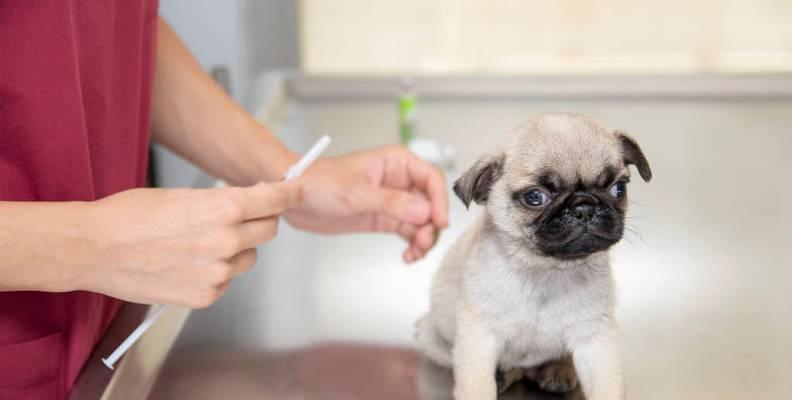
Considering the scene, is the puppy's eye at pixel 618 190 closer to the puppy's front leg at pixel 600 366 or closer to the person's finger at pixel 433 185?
the puppy's front leg at pixel 600 366

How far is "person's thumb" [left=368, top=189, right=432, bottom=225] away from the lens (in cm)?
128

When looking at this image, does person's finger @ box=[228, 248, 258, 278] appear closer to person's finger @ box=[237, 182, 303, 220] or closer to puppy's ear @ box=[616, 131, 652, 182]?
person's finger @ box=[237, 182, 303, 220]

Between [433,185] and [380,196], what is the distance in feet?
0.28

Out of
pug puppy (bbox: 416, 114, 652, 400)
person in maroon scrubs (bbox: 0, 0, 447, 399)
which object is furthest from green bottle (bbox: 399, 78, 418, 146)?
pug puppy (bbox: 416, 114, 652, 400)

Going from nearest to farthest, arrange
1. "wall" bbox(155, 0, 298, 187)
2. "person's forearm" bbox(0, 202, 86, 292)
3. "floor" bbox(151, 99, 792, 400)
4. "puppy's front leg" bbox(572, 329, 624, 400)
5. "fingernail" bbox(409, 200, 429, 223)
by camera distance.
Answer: "person's forearm" bbox(0, 202, 86, 292) < "puppy's front leg" bbox(572, 329, 624, 400) < "floor" bbox(151, 99, 792, 400) < "fingernail" bbox(409, 200, 429, 223) < "wall" bbox(155, 0, 298, 187)

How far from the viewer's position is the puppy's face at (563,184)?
0.90 m

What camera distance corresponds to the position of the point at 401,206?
1.29m

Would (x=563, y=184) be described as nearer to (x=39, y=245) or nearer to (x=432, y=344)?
(x=432, y=344)

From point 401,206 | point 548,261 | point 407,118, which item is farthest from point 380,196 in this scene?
point 407,118

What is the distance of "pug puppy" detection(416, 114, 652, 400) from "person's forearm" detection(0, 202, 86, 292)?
430 mm

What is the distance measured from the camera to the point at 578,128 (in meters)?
0.94

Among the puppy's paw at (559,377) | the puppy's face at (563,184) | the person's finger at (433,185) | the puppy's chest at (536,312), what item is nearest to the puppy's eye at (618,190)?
the puppy's face at (563,184)

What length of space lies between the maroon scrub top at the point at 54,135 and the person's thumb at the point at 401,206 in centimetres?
41

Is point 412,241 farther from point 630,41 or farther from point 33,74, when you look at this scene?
point 630,41
